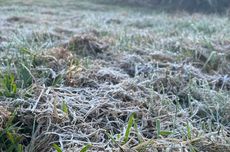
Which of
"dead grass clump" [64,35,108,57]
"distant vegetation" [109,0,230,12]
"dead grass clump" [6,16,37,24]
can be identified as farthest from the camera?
"distant vegetation" [109,0,230,12]

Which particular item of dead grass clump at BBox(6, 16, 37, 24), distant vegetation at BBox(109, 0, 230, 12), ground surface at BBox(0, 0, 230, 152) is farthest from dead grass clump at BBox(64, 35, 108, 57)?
distant vegetation at BBox(109, 0, 230, 12)

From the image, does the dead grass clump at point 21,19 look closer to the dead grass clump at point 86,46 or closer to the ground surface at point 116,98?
the ground surface at point 116,98

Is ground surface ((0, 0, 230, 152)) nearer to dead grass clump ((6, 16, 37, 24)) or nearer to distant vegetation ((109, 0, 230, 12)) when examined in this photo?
dead grass clump ((6, 16, 37, 24))

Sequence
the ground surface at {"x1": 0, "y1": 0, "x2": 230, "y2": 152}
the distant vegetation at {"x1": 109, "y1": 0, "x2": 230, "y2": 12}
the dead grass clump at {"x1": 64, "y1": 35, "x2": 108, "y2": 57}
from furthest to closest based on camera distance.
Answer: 1. the distant vegetation at {"x1": 109, "y1": 0, "x2": 230, "y2": 12}
2. the dead grass clump at {"x1": 64, "y1": 35, "x2": 108, "y2": 57}
3. the ground surface at {"x1": 0, "y1": 0, "x2": 230, "y2": 152}

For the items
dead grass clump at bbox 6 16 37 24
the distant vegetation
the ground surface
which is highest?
the ground surface

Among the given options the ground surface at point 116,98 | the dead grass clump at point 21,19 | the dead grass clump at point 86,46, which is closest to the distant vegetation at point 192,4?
the dead grass clump at point 21,19

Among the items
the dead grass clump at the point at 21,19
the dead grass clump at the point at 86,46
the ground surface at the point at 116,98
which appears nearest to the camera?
the ground surface at the point at 116,98

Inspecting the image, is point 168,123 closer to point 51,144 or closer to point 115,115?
point 115,115

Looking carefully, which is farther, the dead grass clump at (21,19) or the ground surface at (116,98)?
the dead grass clump at (21,19)
